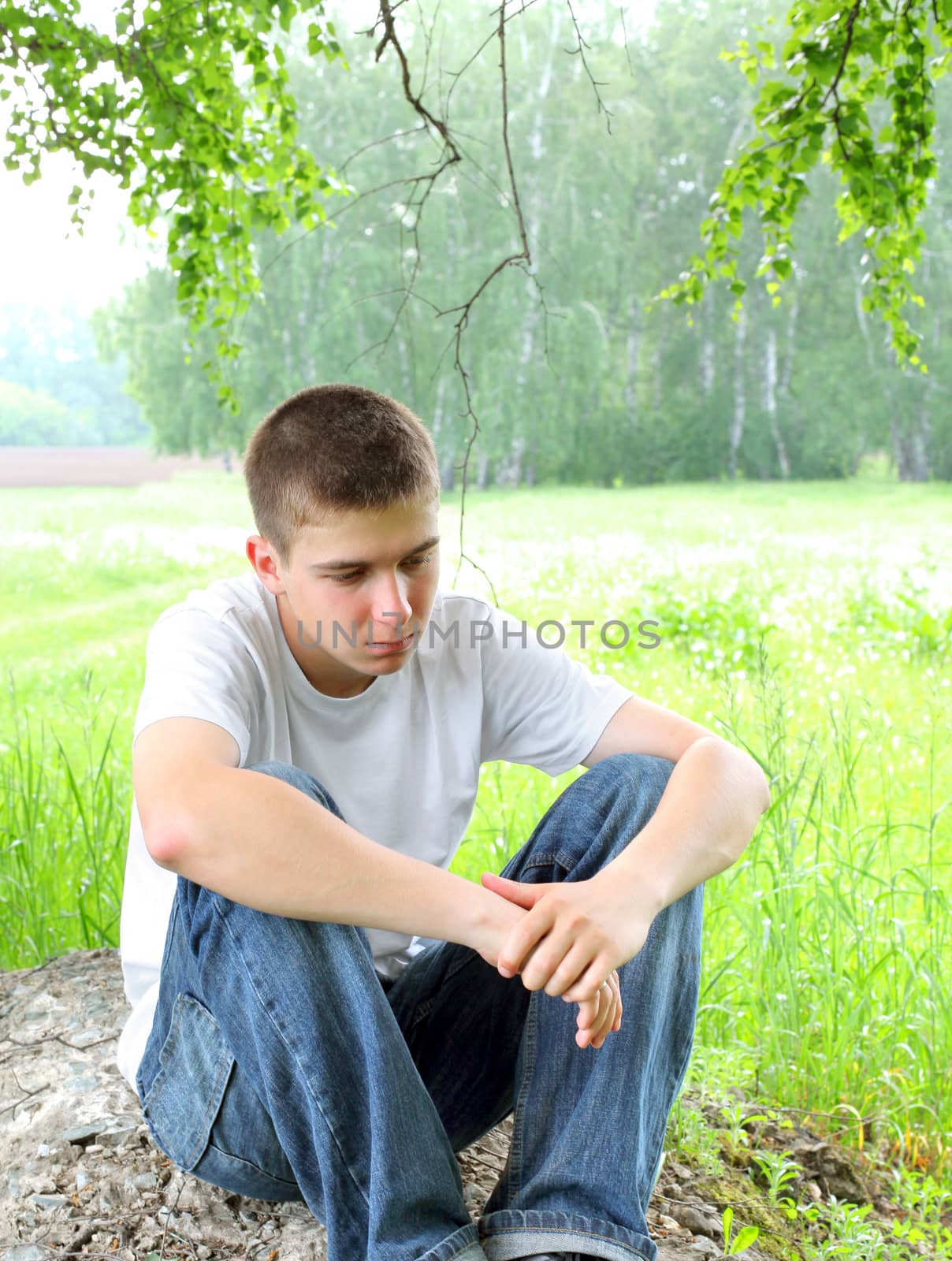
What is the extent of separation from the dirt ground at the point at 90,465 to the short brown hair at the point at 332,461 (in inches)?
417

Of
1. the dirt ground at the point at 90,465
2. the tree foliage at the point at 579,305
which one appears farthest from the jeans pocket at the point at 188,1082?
the tree foliage at the point at 579,305

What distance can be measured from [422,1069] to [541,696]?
584mm

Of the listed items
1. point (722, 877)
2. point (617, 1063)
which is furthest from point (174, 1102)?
point (722, 877)

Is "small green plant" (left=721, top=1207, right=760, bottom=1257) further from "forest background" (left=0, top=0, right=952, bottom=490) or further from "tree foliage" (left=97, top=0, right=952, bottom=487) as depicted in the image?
"tree foliage" (left=97, top=0, right=952, bottom=487)

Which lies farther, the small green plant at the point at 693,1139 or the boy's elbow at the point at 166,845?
the small green plant at the point at 693,1139

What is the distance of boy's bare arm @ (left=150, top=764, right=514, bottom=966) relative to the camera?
1.15 metres

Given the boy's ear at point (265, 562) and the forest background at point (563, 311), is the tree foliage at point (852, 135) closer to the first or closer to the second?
the boy's ear at point (265, 562)

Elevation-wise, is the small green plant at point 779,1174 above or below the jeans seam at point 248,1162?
below

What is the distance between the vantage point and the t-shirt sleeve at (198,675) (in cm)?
131

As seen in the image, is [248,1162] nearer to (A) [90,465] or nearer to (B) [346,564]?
(B) [346,564]

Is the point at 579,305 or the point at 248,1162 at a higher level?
the point at 579,305

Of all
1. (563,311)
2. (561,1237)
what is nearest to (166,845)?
(561,1237)

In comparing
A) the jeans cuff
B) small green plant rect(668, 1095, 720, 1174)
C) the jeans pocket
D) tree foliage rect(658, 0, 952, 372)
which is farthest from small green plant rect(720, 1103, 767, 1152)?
tree foliage rect(658, 0, 952, 372)

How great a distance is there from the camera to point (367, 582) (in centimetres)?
146
